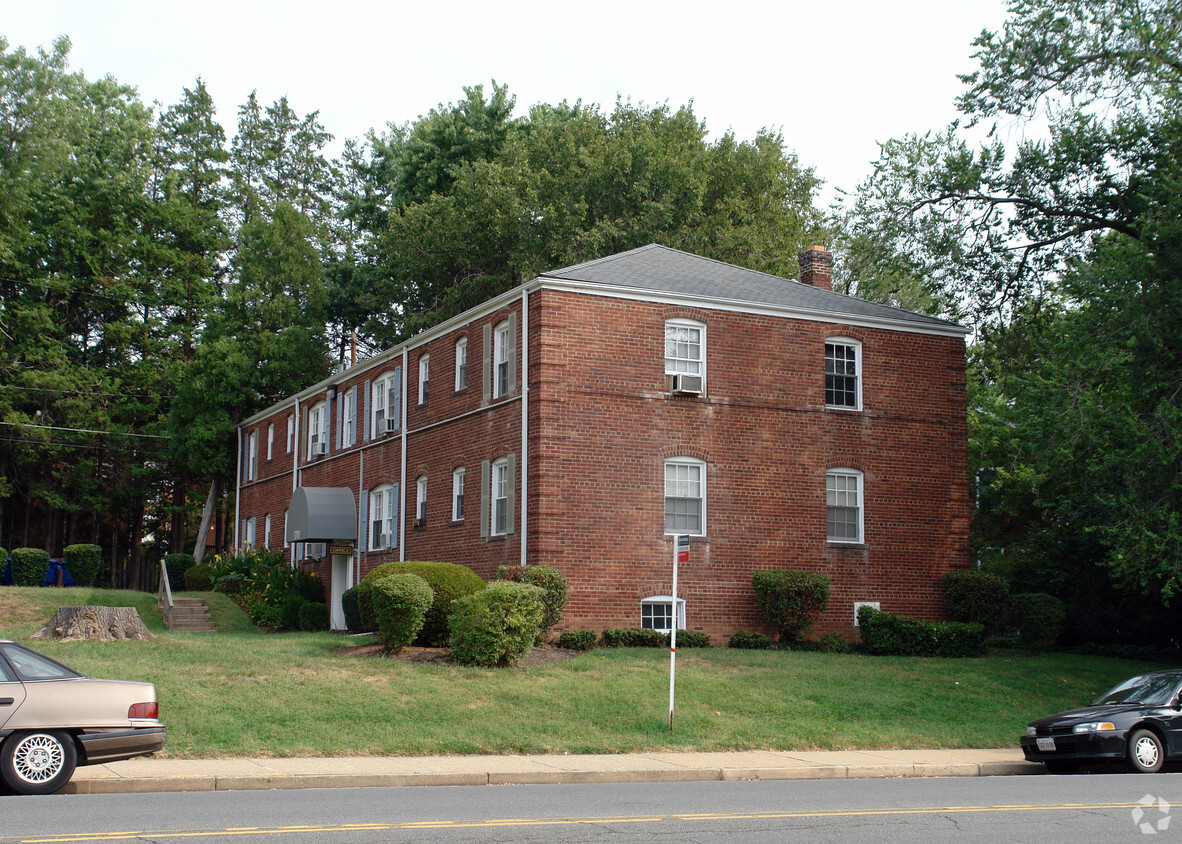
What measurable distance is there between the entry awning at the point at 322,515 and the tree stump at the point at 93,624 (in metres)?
11.4

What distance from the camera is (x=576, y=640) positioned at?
78.2 ft

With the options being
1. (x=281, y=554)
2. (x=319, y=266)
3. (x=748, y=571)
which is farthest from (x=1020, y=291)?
(x=319, y=266)

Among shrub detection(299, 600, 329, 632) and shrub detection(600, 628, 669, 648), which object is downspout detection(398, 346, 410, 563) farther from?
shrub detection(600, 628, 669, 648)

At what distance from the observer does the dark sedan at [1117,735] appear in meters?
15.2

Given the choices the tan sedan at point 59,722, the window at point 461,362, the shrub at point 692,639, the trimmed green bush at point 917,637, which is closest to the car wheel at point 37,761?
the tan sedan at point 59,722

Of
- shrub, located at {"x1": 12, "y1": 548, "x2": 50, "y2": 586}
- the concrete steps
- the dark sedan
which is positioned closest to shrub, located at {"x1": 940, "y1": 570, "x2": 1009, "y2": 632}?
the dark sedan

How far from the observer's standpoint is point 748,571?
26.6 m

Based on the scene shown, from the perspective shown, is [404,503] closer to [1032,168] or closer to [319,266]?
[1032,168]

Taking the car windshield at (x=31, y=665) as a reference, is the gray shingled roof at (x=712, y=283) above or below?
above

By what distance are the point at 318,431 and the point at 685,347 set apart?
17.3 meters

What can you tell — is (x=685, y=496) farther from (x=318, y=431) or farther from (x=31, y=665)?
(x=318, y=431)

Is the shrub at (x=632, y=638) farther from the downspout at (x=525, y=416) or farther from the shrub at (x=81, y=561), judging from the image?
the shrub at (x=81, y=561)

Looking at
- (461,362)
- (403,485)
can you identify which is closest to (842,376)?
(461,362)

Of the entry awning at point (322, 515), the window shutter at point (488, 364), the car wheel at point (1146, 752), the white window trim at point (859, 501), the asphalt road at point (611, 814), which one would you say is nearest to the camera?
the asphalt road at point (611, 814)
